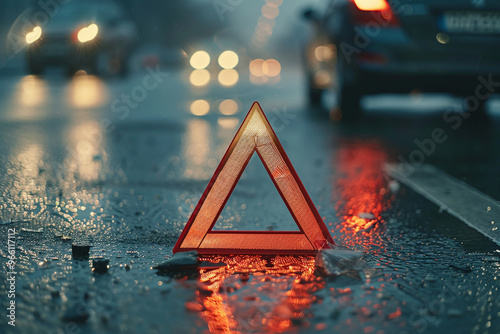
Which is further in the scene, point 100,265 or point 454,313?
point 100,265

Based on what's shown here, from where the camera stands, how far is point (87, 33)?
2178 centimetres

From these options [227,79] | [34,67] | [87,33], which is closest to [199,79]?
[227,79]

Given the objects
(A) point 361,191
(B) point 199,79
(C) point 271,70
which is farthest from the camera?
(C) point 271,70

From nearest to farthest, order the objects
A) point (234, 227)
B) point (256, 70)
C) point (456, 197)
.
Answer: point (234, 227) → point (456, 197) → point (256, 70)

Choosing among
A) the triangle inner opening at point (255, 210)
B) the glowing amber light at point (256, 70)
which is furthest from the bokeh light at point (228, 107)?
the glowing amber light at point (256, 70)

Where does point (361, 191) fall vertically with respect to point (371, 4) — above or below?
below

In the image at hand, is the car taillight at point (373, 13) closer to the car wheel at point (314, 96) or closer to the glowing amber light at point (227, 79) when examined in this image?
the car wheel at point (314, 96)

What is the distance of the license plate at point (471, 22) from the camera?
312 inches

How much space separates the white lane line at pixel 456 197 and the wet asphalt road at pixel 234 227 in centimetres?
9

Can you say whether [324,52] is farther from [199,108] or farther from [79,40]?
[79,40]

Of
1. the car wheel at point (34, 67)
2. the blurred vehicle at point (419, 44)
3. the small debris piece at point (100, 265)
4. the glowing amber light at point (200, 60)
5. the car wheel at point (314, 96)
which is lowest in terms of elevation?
the small debris piece at point (100, 265)

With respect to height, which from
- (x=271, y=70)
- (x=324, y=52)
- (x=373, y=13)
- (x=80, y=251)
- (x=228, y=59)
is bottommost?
(x=80, y=251)

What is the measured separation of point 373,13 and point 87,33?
14846mm

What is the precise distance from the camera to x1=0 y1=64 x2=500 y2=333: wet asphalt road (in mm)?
2816
